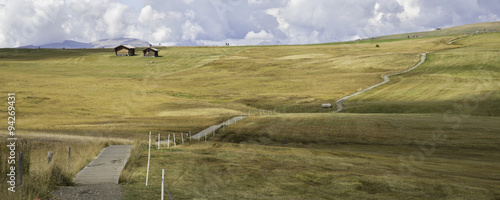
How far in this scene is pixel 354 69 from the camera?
121938mm

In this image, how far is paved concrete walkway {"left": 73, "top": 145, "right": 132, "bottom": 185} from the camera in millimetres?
20469

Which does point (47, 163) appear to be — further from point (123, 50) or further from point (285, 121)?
point (123, 50)

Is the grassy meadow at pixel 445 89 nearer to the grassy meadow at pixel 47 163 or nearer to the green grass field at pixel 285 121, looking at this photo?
the green grass field at pixel 285 121

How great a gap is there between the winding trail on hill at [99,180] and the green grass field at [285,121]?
554 mm

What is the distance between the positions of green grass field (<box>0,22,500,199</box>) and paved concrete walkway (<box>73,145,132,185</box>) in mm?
560

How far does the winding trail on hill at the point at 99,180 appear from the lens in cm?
1730

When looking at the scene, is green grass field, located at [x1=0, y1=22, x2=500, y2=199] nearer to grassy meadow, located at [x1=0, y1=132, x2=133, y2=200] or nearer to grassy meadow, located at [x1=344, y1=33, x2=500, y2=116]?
grassy meadow, located at [x1=0, y1=132, x2=133, y2=200]

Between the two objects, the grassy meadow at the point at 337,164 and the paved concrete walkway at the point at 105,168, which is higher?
the paved concrete walkway at the point at 105,168

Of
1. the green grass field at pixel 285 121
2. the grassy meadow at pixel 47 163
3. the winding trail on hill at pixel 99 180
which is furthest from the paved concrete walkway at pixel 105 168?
the green grass field at pixel 285 121

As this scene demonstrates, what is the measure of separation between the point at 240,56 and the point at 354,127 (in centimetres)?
11618

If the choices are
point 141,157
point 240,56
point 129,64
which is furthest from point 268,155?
point 240,56

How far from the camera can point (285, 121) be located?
2136 inches

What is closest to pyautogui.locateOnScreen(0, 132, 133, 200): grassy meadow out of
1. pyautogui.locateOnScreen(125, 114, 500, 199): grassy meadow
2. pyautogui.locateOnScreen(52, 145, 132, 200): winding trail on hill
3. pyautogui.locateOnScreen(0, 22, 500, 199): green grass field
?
pyautogui.locateOnScreen(0, 22, 500, 199): green grass field

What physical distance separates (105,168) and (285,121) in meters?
32.9
